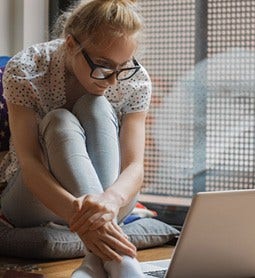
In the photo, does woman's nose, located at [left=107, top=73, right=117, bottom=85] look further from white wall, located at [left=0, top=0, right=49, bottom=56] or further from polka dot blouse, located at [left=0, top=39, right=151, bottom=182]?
white wall, located at [left=0, top=0, right=49, bottom=56]

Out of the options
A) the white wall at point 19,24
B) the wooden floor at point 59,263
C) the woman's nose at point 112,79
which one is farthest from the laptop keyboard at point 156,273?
the white wall at point 19,24

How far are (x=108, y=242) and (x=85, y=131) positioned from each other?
34 cm

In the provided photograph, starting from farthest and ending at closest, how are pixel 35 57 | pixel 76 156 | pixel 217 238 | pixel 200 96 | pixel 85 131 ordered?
pixel 200 96 → pixel 35 57 → pixel 85 131 → pixel 76 156 → pixel 217 238

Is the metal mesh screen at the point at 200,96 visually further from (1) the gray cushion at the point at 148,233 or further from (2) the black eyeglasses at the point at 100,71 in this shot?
(2) the black eyeglasses at the point at 100,71

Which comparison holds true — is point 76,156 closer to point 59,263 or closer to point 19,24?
point 59,263

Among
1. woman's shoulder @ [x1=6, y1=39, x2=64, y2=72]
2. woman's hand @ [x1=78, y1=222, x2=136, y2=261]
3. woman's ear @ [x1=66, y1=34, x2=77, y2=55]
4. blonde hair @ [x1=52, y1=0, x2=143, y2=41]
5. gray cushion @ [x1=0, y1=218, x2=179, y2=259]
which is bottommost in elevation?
gray cushion @ [x1=0, y1=218, x2=179, y2=259]

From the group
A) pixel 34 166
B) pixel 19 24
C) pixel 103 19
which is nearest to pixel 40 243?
pixel 34 166

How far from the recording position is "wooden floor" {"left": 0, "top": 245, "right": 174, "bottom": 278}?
1523mm

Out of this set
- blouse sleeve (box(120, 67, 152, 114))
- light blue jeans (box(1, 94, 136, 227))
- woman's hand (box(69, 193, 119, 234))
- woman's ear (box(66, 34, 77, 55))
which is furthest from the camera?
blouse sleeve (box(120, 67, 152, 114))

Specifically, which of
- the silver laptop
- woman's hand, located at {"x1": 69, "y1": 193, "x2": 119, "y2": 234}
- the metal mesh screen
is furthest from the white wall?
the silver laptop

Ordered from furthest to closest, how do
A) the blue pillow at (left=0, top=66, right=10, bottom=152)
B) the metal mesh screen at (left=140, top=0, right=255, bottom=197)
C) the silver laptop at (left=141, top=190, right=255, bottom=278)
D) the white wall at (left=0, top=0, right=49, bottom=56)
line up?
the white wall at (left=0, top=0, right=49, bottom=56) < the metal mesh screen at (left=140, top=0, right=255, bottom=197) < the blue pillow at (left=0, top=66, right=10, bottom=152) < the silver laptop at (left=141, top=190, right=255, bottom=278)

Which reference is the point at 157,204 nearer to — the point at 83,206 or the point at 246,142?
the point at 246,142

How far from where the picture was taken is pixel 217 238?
1.18 metres

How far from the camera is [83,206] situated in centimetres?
133
